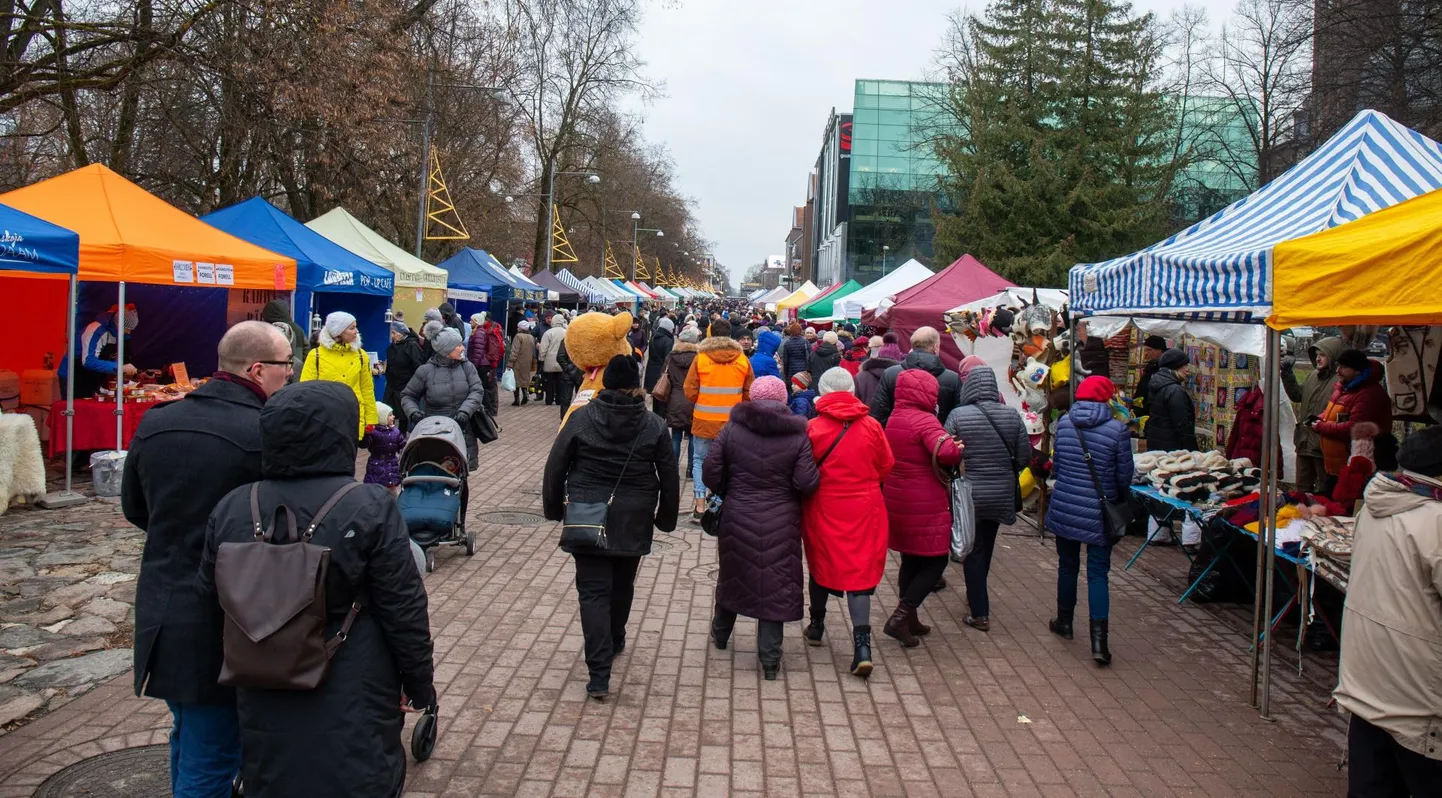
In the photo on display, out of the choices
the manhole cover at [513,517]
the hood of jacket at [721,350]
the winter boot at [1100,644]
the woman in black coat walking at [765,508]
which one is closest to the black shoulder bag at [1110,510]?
the winter boot at [1100,644]

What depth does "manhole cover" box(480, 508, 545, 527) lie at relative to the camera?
380 inches

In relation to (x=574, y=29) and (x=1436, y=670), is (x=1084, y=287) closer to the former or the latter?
(x=1436, y=670)

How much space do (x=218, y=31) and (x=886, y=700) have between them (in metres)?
12.4

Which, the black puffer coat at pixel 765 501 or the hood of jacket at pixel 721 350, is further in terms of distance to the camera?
the hood of jacket at pixel 721 350

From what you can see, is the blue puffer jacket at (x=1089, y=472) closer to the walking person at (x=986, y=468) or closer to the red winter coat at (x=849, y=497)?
the walking person at (x=986, y=468)

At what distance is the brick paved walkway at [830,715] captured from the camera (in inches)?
175

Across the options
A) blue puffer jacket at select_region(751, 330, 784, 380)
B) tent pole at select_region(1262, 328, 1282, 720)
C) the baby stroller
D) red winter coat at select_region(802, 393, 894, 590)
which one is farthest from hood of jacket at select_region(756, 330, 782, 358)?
tent pole at select_region(1262, 328, 1282, 720)

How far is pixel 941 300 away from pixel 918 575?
1018cm

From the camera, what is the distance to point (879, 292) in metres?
22.0

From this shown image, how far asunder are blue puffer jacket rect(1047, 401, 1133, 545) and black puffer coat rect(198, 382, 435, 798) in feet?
14.4

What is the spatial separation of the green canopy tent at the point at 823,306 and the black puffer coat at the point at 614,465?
761 inches

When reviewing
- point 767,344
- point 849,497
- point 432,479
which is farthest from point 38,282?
point 849,497

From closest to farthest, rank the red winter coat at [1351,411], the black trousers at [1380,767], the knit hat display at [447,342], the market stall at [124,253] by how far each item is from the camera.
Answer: the black trousers at [1380,767]
the red winter coat at [1351,411]
the knit hat display at [447,342]
the market stall at [124,253]

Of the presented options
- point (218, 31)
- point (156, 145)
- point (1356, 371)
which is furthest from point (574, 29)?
point (1356, 371)
